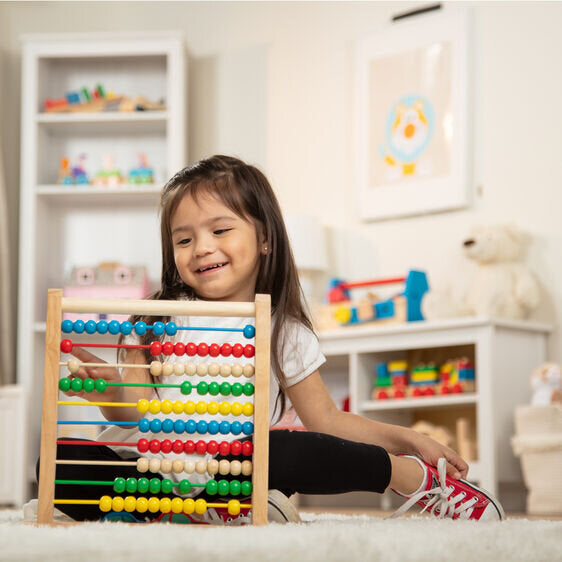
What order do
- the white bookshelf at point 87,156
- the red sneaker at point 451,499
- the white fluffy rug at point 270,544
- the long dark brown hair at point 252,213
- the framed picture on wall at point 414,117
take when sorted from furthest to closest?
1. the white bookshelf at point 87,156
2. the framed picture on wall at point 414,117
3. the long dark brown hair at point 252,213
4. the red sneaker at point 451,499
5. the white fluffy rug at point 270,544

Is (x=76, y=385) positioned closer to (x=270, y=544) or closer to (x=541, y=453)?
(x=270, y=544)

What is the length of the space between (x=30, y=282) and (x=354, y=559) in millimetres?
2732

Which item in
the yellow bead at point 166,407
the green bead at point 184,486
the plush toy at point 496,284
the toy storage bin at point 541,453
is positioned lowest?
the toy storage bin at point 541,453

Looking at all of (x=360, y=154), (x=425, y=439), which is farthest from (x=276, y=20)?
(x=425, y=439)

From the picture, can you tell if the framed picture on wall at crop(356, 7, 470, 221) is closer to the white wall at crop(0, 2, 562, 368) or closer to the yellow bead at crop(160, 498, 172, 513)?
the white wall at crop(0, 2, 562, 368)

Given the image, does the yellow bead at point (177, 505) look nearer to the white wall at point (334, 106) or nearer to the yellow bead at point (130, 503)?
the yellow bead at point (130, 503)

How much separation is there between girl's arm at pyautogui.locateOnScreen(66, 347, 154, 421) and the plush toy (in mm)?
1562

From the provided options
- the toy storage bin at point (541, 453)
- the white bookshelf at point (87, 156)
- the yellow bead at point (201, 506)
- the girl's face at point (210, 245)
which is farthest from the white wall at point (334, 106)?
the yellow bead at point (201, 506)

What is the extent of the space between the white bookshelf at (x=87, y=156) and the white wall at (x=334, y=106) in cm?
19

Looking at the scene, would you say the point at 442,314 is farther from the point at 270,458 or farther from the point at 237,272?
the point at 270,458

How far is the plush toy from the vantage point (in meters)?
2.70

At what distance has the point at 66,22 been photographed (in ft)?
12.2

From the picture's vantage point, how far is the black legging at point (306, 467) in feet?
3.88

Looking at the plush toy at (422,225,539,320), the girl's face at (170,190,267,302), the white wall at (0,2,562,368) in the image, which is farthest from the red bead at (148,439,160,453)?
the white wall at (0,2,562,368)
